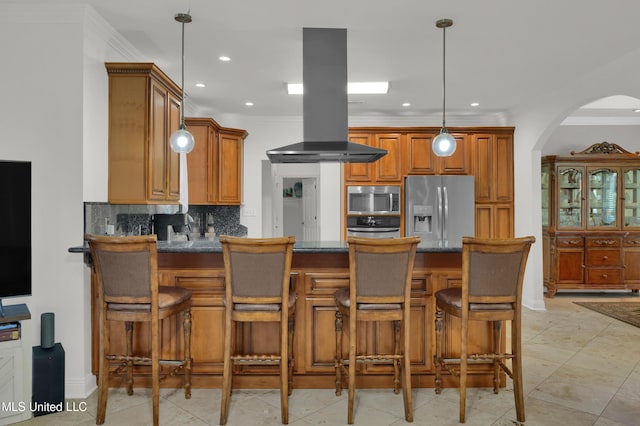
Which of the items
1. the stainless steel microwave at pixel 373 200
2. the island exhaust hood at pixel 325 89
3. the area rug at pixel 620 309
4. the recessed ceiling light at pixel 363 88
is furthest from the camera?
the stainless steel microwave at pixel 373 200

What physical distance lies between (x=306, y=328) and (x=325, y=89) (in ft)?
6.01

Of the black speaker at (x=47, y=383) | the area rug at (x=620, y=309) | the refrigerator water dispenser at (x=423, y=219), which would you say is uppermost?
the refrigerator water dispenser at (x=423, y=219)

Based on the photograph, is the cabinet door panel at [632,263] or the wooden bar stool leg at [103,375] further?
the cabinet door panel at [632,263]

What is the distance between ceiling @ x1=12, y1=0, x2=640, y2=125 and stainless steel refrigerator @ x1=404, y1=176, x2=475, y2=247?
1105 mm

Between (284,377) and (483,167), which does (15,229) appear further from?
(483,167)

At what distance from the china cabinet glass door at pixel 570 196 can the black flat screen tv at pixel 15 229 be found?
621 cm

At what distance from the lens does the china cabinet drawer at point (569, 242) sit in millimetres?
5953

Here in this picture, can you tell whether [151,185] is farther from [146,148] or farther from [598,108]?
[598,108]

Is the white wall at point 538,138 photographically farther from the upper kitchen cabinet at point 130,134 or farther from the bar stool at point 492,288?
the upper kitchen cabinet at point 130,134

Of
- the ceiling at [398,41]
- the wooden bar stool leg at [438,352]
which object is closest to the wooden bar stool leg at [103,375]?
the wooden bar stool leg at [438,352]

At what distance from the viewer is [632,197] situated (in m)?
6.13

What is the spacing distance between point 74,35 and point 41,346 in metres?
2.06

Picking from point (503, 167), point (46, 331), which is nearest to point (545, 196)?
point (503, 167)

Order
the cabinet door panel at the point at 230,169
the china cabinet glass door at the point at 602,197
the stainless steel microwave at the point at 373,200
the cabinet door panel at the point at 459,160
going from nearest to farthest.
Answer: the cabinet door panel at the point at 230,169 < the stainless steel microwave at the point at 373,200 < the cabinet door panel at the point at 459,160 < the china cabinet glass door at the point at 602,197
